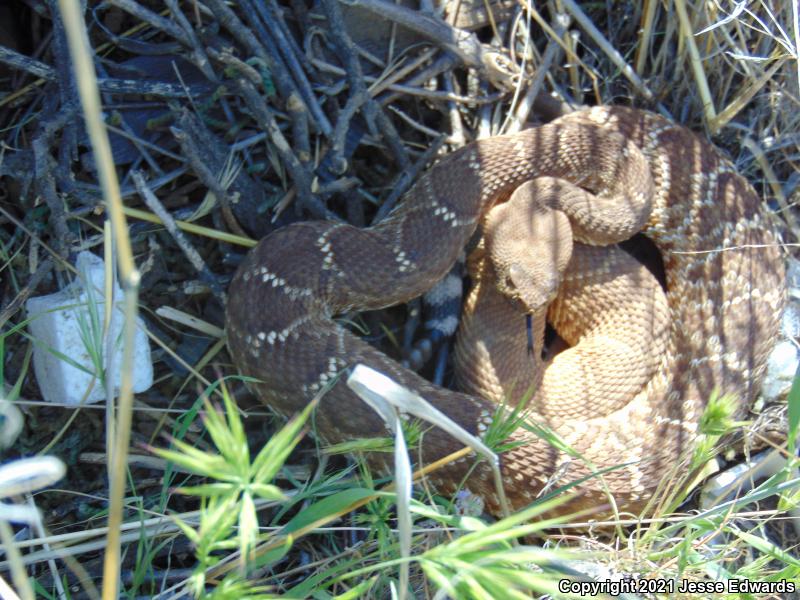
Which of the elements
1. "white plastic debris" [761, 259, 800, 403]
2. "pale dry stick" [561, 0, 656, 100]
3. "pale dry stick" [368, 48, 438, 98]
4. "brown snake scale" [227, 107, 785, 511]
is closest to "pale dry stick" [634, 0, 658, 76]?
"pale dry stick" [561, 0, 656, 100]

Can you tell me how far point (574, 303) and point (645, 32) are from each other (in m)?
1.30

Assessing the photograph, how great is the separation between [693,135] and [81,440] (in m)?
3.04

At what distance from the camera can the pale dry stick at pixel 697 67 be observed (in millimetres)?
3297

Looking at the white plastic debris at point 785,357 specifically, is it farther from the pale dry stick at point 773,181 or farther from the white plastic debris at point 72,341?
the white plastic debris at point 72,341

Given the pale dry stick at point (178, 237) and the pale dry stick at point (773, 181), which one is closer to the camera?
the pale dry stick at point (178, 237)

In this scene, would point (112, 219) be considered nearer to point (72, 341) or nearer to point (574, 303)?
point (72, 341)

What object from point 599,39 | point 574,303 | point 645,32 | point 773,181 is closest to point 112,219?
point 574,303

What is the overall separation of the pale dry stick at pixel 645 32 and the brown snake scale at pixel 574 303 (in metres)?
0.26

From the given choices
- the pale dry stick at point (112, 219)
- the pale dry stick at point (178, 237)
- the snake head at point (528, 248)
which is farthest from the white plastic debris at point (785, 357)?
the pale dry stick at point (112, 219)

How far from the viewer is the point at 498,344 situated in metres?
3.34

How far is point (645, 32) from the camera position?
3.51 meters

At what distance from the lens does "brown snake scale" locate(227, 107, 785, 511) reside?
2.96 meters

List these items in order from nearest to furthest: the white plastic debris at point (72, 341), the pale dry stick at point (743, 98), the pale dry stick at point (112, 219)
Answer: the pale dry stick at point (112, 219), the white plastic debris at point (72, 341), the pale dry stick at point (743, 98)

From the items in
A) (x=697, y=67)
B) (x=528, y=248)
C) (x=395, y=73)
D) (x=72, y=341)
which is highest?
(x=697, y=67)
